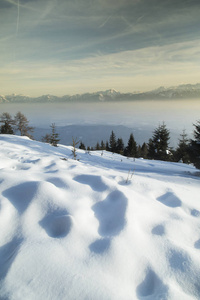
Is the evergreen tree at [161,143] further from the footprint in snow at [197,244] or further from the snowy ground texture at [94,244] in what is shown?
the footprint in snow at [197,244]

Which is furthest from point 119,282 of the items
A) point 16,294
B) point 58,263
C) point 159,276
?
point 16,294

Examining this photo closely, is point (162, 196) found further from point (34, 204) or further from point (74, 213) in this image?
point (34, 204)

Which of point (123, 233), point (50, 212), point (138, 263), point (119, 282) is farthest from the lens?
point (50, 212)

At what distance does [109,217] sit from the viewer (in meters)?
1.96

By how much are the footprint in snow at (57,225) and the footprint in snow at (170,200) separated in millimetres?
1808

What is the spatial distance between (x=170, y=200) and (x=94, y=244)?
1.79 m

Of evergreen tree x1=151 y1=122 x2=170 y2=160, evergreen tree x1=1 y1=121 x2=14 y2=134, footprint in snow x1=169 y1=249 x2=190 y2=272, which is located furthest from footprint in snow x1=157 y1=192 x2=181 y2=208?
evergreen tree x1=1 y1=121 x2=14 y2=134

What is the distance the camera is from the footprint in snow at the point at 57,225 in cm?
162

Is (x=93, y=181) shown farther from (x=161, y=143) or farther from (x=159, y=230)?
(x=161, y=143)

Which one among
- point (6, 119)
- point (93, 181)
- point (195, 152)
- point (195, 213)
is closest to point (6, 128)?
point (6, 119)

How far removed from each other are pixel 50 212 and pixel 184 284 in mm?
1662

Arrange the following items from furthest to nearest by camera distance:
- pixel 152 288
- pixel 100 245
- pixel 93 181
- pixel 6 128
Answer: pixel 6 128 → pixel 93 181 → pixel 100 245 → pixel 152 288

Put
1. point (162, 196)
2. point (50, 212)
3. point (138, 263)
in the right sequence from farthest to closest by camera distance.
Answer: point (162, 196) → point (50, 212) → point (138, 263)

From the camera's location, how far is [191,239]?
1727 mm
